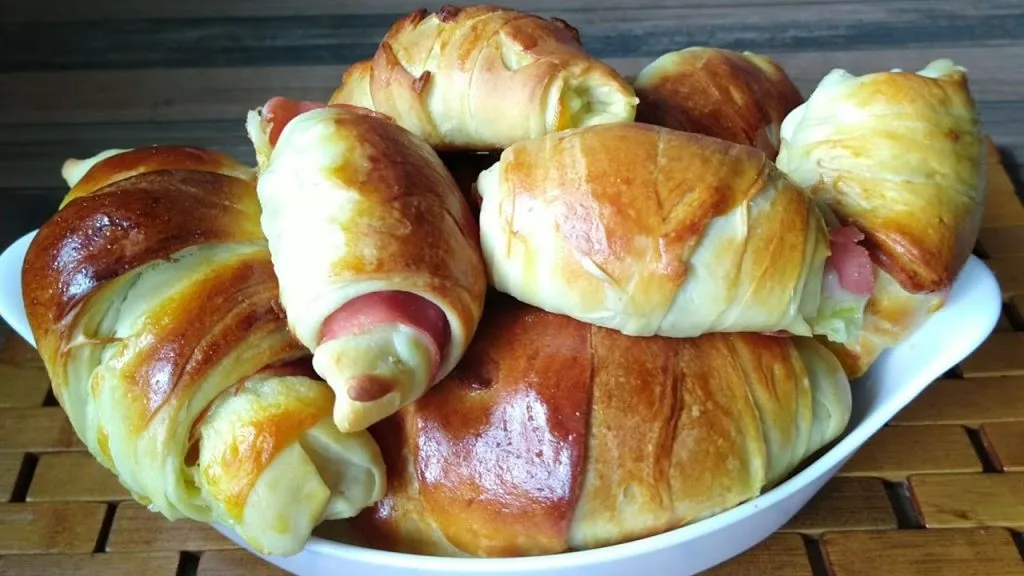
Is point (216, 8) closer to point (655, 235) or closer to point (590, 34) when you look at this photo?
point (590, 34)

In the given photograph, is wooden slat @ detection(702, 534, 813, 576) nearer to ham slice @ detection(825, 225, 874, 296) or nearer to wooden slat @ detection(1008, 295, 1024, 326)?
ham slice @ detection(825, 225, 874, 296)

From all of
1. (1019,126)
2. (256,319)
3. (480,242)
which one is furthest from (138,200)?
(1019,126)

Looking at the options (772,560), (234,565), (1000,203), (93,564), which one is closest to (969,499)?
(772,560)

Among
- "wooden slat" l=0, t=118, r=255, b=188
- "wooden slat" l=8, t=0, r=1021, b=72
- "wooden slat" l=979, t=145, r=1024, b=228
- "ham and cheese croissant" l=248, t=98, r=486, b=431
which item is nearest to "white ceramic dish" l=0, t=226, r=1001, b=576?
"ham and cheese croissant" l=248, t=98, r=486, b=431

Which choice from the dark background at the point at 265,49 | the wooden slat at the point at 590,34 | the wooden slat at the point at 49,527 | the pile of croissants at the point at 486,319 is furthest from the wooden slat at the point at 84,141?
the pile of croissants at the point at 486,319

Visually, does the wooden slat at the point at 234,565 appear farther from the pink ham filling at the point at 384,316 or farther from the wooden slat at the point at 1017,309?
the wooden slat at the point at 1017,309

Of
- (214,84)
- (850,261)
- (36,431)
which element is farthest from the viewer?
(214,84)
